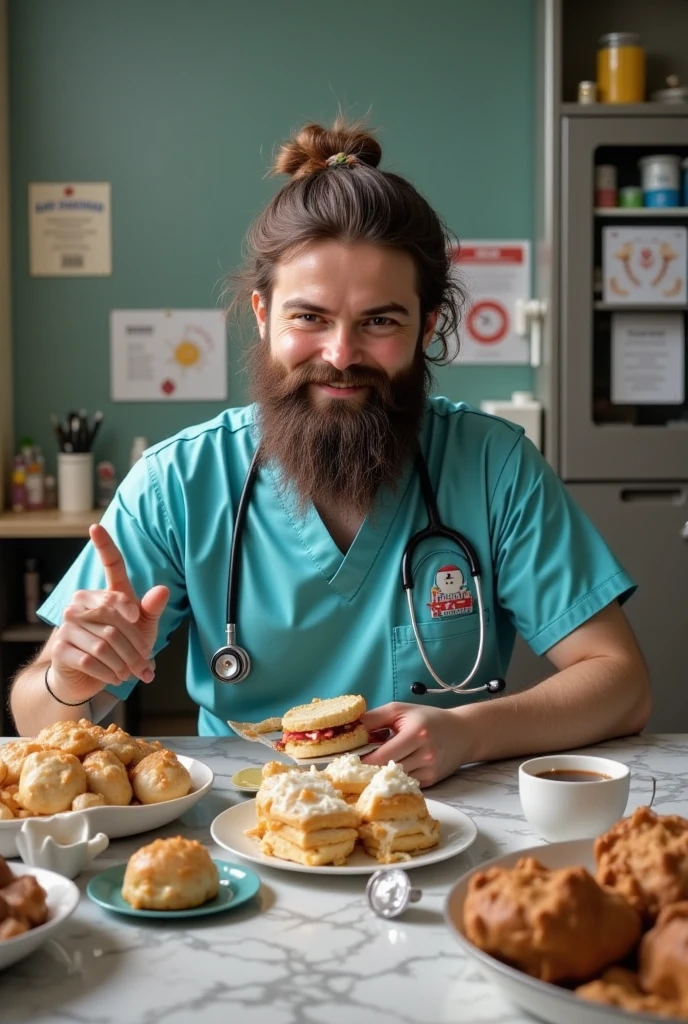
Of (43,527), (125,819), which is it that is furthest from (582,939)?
(43,527)

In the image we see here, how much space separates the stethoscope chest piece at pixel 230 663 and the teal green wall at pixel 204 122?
75.4 inches

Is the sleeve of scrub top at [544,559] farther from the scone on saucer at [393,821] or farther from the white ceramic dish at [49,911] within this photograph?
the white ceramic dish at [49,911]

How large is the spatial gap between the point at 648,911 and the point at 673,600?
244cm

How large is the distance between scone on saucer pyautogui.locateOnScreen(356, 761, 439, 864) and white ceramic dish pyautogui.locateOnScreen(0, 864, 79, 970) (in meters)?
0.27

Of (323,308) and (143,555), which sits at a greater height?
(323,308)

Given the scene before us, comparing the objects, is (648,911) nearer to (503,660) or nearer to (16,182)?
(503,660)

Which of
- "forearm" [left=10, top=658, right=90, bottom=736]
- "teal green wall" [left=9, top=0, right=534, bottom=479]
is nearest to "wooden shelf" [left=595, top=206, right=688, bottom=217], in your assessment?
"teal green wall" [left=9, top=0, right=534, bottom=479]

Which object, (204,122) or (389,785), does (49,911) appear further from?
(204,122)

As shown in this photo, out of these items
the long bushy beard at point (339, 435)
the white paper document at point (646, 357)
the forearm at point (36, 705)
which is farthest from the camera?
the white paper document at point (646, 357)

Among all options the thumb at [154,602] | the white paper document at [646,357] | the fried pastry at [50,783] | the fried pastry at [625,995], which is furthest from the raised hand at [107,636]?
the white paper document at [646,357]

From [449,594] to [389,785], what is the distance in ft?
2.19

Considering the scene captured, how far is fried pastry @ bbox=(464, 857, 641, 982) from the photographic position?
72cm

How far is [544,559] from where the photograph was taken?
1.71m

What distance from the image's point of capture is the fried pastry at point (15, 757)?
112 cm
